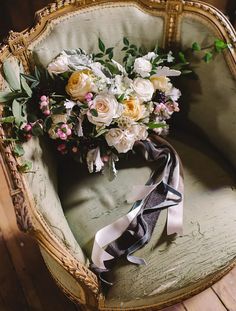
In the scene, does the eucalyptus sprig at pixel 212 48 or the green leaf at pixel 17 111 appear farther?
the eucalyptus sprig at pixel 212 48

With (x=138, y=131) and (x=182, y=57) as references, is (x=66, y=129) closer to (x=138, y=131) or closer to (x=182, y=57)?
(x=138, y=131)

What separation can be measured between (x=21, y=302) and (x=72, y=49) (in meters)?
0.82

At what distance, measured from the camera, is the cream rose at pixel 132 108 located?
0.85m

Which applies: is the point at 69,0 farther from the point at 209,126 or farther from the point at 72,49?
the point at 209,126

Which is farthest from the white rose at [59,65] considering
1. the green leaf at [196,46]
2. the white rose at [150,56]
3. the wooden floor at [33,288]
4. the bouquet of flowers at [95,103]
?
the wooden floor at [33,288]

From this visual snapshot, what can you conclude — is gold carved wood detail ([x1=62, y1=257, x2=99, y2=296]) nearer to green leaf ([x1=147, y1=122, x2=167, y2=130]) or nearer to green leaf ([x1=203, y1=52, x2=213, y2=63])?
green leaf ([x1=147, y1=122, x2=167, y2=130])

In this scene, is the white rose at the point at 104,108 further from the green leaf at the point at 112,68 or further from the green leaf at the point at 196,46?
the green leaf at the point at 196,46

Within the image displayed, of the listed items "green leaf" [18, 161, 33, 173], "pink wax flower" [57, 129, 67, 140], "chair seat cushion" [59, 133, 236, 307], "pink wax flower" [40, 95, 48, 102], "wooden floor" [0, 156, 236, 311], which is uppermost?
"pink wax flower" [40, 95, 48, 102]

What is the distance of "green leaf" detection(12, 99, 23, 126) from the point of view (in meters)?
0.79

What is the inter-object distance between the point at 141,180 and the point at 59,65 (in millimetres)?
375

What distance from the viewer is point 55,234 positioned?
0.74 meters

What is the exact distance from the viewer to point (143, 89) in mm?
875

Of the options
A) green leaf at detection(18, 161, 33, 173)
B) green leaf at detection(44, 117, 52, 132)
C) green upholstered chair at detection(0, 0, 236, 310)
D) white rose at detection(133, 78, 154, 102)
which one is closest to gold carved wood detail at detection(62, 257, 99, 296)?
green upholstered chair at detection(0, 0, 236, 310)

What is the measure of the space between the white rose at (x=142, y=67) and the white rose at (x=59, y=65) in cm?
17
